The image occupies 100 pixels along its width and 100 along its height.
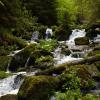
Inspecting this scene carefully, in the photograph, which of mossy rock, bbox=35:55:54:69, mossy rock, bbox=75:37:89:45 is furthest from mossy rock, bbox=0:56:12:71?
mossy rock, bbox=75:37:89:45

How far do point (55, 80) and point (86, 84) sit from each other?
1.38 meters

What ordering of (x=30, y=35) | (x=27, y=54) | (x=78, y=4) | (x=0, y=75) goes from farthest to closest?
(x=78, y=4), (x=30, y=35), (x=27, y=54), (x=0, y=75)

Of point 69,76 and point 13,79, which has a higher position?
point 69,76

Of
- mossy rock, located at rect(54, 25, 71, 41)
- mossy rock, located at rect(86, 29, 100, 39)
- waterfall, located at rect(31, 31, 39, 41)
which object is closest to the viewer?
mossy rock, located at rect(86, 29, 100, 39)

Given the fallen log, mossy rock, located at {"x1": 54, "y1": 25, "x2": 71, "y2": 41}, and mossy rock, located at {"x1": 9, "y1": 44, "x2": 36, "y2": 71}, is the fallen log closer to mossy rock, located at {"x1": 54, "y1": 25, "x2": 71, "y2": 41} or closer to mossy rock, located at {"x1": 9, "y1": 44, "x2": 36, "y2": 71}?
mossy rock, located at {"x1": 9, "y1": 44, "x2": 36, "y2": 71}

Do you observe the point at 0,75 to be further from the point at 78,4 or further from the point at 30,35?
the point at 78,4

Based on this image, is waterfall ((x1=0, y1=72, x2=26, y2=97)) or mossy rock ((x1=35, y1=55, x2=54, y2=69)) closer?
waterfall ((x1=0, y1=72, x2=26, y2=97))

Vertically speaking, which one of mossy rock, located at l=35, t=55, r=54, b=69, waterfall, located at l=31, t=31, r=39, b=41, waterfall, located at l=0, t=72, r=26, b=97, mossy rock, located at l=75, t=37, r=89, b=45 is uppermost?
mossy rock, located at l=75, t=37, r=89, b=45

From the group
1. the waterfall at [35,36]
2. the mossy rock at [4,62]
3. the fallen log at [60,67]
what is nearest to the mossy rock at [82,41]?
the mossy rock at [4,62]

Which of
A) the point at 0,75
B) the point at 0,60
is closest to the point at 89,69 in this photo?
the point at 0,75

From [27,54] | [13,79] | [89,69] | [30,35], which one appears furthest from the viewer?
[30,35]

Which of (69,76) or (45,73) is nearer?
(69,76)

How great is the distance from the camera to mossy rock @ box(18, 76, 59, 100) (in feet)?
40.6

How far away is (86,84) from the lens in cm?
1333
